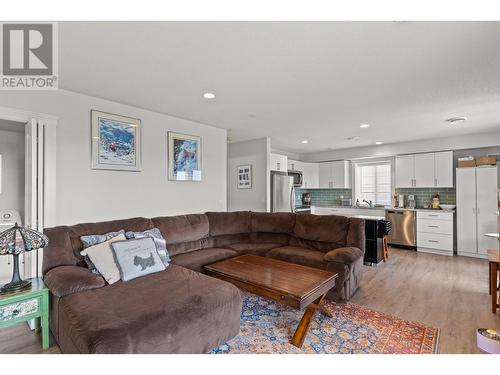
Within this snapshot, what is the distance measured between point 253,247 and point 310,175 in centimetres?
415

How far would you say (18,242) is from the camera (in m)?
1.84

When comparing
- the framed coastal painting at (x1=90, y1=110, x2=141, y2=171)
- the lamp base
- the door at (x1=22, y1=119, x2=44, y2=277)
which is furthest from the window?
the lamp base

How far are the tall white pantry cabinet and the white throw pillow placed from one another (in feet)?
18.9

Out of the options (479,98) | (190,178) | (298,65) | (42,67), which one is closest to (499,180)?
(479,98)

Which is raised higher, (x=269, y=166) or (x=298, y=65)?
(x=298, y=65)

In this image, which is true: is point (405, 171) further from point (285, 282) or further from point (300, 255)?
point (285, 282)

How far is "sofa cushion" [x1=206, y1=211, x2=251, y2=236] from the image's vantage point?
363 cm

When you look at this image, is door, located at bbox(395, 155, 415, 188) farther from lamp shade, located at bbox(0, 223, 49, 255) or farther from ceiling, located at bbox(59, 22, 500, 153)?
lamp shade, located at bbox(0, 223, 49, 255)

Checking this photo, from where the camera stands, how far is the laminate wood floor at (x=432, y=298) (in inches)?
79.6

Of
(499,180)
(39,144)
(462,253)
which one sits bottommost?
(462,253)

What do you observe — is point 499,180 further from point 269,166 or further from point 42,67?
point 42,67

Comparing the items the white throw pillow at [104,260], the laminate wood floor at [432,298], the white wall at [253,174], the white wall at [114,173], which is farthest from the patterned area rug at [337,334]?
the white wall at [253,174]

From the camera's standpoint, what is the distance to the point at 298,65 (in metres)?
2.16
